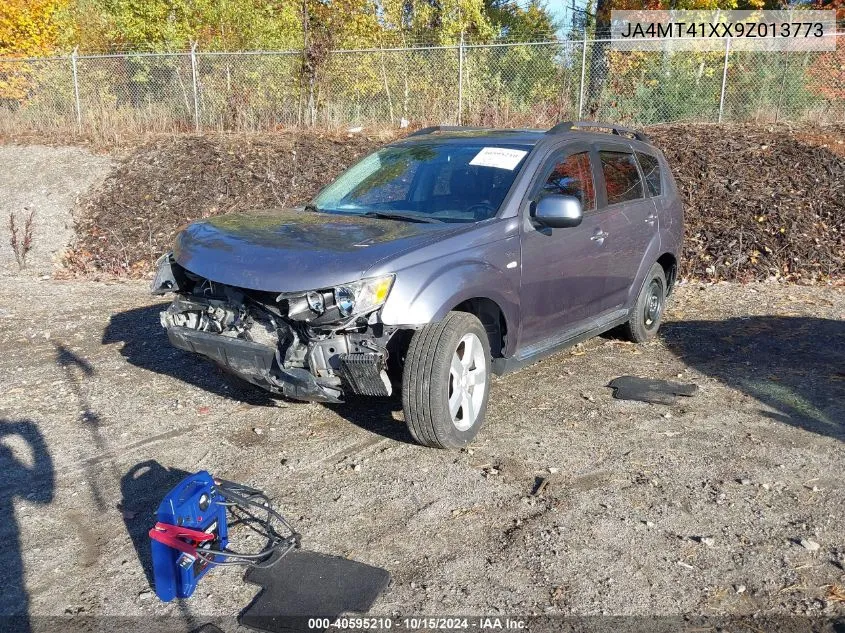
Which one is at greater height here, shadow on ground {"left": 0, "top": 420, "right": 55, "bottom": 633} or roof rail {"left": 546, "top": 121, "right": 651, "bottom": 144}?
roof rail {"left": 546, "top": 121, "right": 651, "bottom": 144}

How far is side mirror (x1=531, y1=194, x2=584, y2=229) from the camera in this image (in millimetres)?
4867

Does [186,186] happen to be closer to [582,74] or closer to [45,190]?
[45,190]

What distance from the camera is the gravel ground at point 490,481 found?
3314mm

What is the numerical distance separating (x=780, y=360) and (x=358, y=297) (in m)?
4.19

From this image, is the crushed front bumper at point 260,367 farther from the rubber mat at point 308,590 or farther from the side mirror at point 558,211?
the side mirror at point 558,211

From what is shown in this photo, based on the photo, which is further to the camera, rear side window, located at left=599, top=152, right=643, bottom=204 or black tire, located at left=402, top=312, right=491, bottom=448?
rear side window, located at left=599, top=152, right=643, bottom=204

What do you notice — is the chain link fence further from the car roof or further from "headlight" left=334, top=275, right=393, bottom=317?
"headlight" left=334, top=275, right=393, bottom=317

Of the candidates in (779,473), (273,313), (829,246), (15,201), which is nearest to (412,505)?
(273,313)

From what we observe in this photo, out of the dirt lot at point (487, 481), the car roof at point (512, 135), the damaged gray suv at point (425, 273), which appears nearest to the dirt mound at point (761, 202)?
the dirt lot at point (487, 481)

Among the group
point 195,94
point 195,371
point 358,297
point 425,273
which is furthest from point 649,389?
point 195,94

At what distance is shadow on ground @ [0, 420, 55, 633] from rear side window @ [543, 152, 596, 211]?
3557mm

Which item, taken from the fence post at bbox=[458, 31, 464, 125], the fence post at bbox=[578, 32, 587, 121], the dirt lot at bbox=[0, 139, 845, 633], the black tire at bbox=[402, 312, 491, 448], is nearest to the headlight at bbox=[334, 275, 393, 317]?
the black tire at bbox=[402, 312, 491, 448]

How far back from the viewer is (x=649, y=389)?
19.1 feet

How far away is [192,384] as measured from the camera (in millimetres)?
5934
